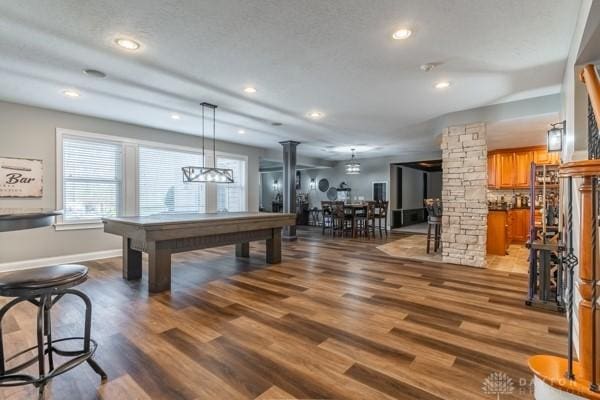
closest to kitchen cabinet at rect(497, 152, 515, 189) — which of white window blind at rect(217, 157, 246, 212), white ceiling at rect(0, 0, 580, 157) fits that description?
white ceiling at rect(0, 0, 580, 157)

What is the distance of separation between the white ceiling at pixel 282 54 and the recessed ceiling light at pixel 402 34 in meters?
0.07

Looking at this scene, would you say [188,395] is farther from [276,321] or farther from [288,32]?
[288,32]

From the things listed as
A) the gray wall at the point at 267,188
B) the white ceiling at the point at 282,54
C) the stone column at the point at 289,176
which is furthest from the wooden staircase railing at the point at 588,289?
the gray wall at the point at 267,188

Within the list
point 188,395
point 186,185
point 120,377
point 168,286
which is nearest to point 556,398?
point 188,395

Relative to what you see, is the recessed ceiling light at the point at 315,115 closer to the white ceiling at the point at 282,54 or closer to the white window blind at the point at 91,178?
the white ceiling at the point at 282,54

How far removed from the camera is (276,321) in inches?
104

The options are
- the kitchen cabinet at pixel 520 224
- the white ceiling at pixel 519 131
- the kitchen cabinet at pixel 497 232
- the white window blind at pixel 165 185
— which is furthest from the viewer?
the kitchen cabinet at pixel 520 224

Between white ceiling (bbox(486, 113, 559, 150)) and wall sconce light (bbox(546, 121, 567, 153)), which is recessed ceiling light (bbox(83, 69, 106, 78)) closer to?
wall sconce light (bbox(546, 121, 567, 153))

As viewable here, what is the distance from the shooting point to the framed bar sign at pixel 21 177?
14.3 ft

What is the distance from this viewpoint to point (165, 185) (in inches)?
252

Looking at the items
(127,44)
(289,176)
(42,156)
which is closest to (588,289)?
(127,44)

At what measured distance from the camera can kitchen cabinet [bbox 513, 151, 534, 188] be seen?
6.91m
